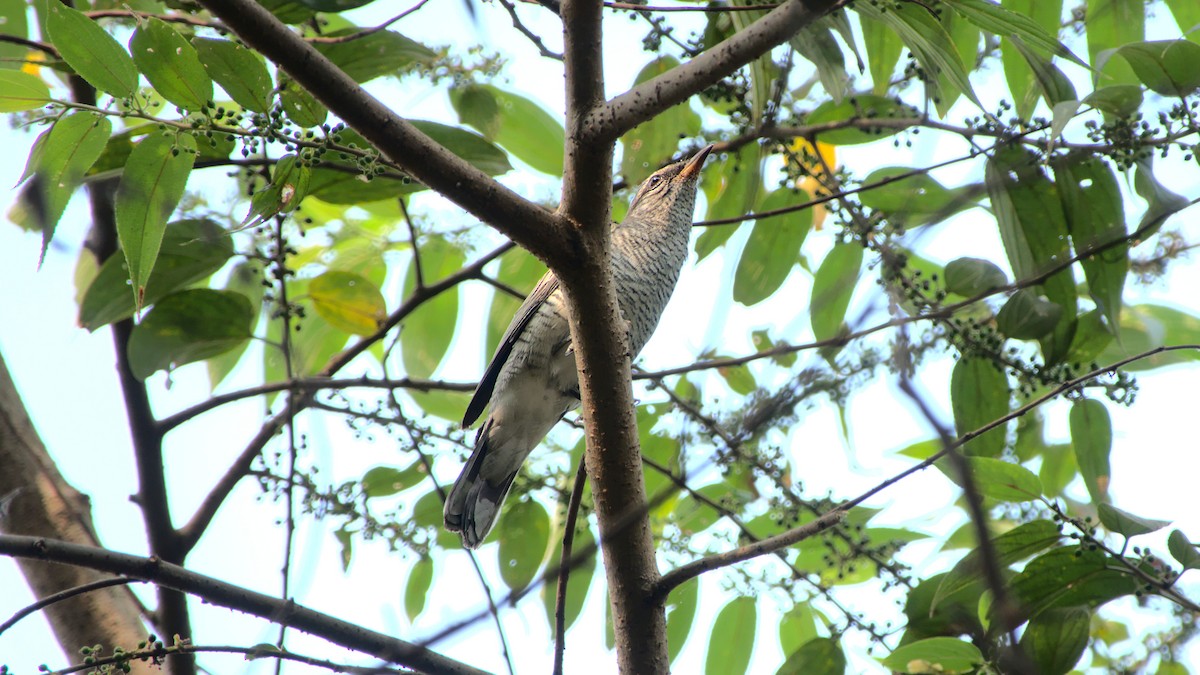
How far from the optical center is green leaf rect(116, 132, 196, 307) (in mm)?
2219

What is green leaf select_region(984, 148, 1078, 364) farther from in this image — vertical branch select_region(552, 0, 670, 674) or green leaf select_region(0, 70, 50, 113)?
green leaf select_region(0, 70, 50, 113)

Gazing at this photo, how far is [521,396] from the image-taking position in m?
3.66

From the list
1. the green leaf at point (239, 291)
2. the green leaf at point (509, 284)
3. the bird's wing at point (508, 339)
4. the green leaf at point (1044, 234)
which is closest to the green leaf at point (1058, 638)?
the green leaf at point (1044, 234)

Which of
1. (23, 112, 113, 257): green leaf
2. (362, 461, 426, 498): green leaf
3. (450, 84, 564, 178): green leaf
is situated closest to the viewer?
(23, 112, 113, 257): green leaf

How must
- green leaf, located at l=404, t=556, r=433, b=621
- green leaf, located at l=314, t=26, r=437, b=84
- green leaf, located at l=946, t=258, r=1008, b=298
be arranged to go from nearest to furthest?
green leaf, located at l=946, t=258, r=1008, b=298 < green leaf, located at l=314, t=26, r=437, b=84 < green leaf, located at l=404, t=556, r=433, b=621

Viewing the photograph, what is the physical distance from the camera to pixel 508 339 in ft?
11.9

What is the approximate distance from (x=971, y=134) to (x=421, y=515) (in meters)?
2.09

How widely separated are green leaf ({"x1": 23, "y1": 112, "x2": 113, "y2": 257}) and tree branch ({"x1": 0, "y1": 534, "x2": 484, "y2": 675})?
0.73 m

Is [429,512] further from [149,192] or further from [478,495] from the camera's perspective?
[149,192]

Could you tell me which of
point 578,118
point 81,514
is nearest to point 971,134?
point 578,118

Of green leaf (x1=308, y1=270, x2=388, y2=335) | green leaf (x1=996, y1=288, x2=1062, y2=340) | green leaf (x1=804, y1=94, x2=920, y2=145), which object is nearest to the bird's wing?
green leaf (x1=308, y1=270, x2=388, y2=335)

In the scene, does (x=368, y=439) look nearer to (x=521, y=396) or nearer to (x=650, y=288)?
(x=521, y=396)

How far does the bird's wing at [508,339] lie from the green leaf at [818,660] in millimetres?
1397

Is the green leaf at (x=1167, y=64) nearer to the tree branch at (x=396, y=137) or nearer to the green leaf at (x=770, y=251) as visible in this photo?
the green leaf at (x=770, y=251)
